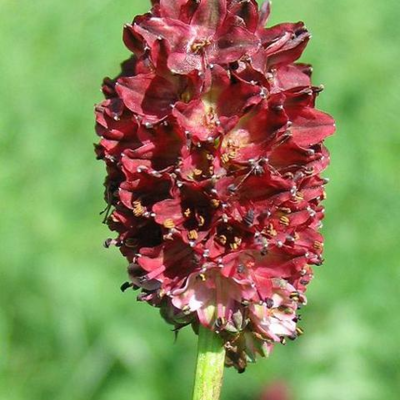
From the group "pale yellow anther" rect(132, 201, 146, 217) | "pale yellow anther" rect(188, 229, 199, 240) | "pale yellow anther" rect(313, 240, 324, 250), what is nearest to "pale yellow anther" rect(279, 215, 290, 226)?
"pale yellow anther" rect(313, 240, 324, 250)

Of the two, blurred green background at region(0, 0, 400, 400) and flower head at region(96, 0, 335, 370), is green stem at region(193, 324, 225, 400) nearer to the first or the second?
flower head at region(96, 0, 335, 370)

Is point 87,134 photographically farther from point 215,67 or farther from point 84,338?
point 215,67

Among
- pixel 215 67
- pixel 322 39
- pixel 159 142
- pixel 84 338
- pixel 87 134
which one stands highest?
pixel 322 39

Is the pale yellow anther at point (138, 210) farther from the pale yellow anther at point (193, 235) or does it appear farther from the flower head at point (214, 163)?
the pale yellow anther at point (193, 235)

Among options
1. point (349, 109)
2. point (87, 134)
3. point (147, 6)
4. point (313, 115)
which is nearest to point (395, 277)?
point (349, 109)

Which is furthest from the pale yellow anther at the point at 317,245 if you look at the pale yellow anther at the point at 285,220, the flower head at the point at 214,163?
the pale yellow anther at the point at 285,220

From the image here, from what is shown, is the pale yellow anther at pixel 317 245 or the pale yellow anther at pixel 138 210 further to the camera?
the pale yellow anther at pixel 317 245

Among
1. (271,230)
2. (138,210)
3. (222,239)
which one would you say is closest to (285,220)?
(271,230)
